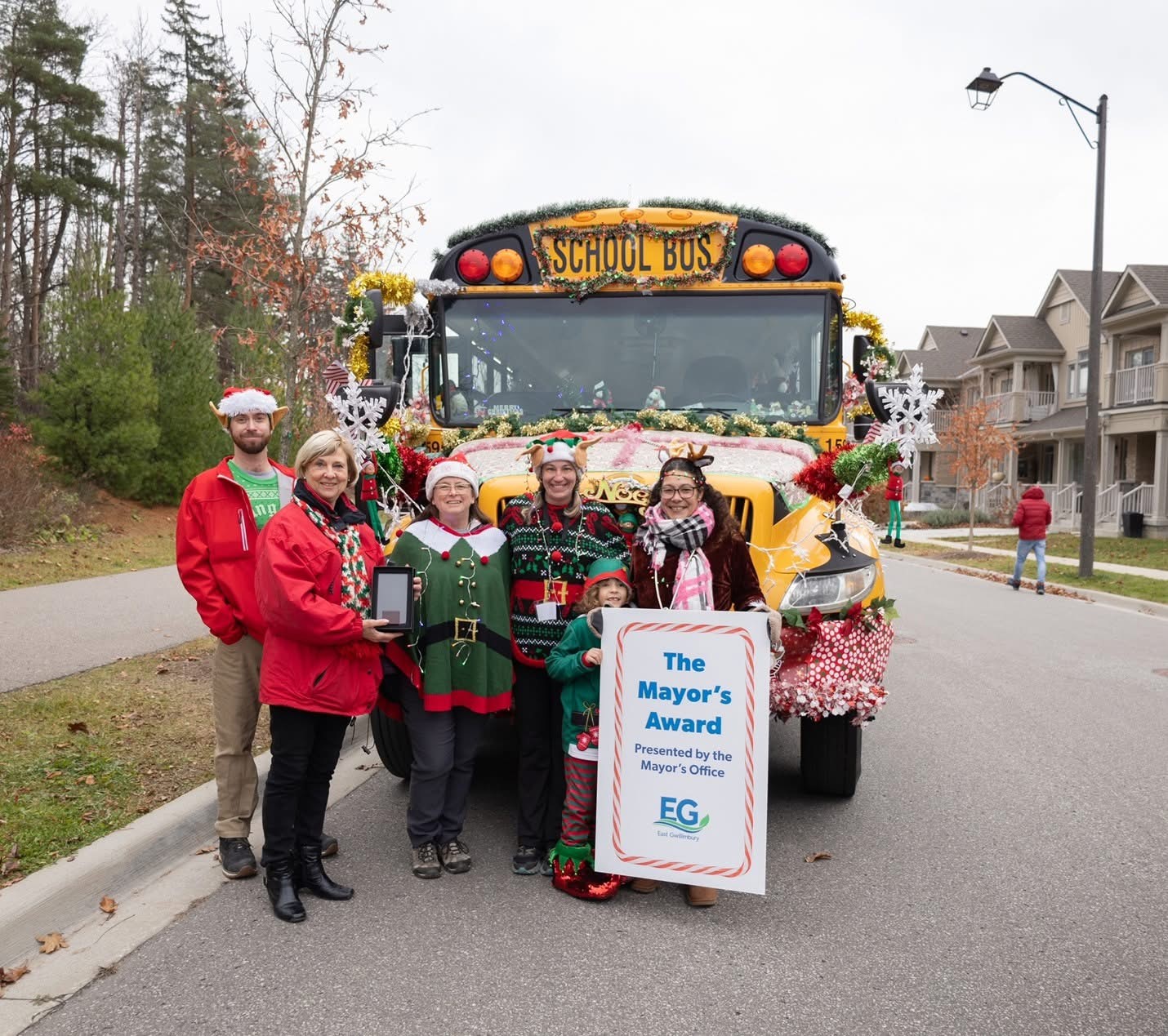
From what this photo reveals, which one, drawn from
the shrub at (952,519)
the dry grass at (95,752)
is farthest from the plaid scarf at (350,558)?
the shrub at (952,519)

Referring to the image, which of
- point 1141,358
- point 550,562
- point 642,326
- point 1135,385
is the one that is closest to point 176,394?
point 642,326

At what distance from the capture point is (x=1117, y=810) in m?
4.68

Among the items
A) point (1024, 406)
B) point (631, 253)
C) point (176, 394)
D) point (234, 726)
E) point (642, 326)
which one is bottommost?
point (234, 726)

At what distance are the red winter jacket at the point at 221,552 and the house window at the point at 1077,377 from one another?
120ft

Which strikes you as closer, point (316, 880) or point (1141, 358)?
point (316, 880)

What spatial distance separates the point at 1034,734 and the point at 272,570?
4.92m

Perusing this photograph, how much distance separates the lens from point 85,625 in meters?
8.62

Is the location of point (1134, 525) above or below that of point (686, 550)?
below

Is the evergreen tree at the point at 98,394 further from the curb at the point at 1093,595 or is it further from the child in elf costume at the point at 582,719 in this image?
the child in elf costume at the point at 582,719

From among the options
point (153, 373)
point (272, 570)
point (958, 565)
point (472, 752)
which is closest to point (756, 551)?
point (472, 752)

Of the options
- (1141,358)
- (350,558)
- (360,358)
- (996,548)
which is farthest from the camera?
(1141,358)

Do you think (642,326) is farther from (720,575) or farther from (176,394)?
(176,394)

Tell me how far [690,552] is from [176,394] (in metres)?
18.7

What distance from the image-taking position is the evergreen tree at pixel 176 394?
65.2 ft
